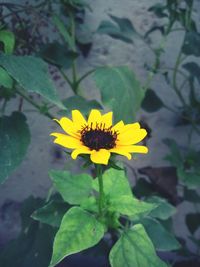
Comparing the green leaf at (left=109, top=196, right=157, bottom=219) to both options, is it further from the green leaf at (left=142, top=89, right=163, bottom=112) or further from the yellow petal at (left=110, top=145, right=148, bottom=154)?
the green leaf at (left=142, top=89, right=163, bottom=112)

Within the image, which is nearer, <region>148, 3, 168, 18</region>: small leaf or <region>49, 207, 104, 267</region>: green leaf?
<region>49, 207, 104, 267</region>: green leaf

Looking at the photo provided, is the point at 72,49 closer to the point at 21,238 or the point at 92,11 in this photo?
the point at 92,11

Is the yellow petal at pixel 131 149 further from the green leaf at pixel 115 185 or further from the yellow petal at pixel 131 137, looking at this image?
the green leaf at pixel 115 185

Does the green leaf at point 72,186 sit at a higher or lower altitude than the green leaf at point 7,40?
lower

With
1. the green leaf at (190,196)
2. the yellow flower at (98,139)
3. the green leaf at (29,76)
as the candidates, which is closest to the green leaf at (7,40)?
the green leaf at (29,76)

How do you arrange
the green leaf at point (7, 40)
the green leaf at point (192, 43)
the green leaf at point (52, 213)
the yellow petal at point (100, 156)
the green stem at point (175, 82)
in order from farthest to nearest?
the green stem at point (175, 82), the green leaf at point (192, 43), the green leaf at point (7, 40), the green leaf at point (52, 213), the yellow petal at point (100, 156)

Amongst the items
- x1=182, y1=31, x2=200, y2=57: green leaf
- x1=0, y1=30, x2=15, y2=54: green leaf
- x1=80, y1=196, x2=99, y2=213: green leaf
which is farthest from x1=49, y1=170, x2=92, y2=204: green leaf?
x1=182, y1=31, x2=200, y2=57: green leaf

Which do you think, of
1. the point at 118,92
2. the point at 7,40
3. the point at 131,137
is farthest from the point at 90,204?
the point at 7,40
